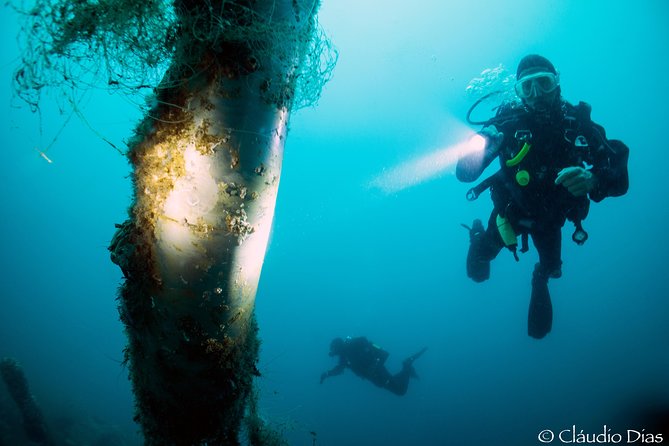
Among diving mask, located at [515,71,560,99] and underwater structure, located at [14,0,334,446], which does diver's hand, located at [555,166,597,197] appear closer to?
diving mask, located at [515,71,560,99]

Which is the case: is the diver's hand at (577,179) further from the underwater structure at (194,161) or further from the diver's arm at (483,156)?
the underwater structure at (194,161)

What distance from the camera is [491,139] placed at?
16.3 feet

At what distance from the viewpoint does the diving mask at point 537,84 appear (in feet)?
16.3

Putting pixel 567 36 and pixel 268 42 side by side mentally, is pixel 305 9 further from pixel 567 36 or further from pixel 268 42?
pixel 567 36

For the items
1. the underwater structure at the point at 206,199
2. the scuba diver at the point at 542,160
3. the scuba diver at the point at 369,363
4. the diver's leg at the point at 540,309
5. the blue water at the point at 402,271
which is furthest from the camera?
the blue water at the point at 402,271

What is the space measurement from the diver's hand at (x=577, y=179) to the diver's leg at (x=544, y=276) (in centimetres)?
137

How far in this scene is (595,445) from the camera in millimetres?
23312

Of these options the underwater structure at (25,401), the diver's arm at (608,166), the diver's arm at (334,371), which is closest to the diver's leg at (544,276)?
the diver's arm at (608,166)

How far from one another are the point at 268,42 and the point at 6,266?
4368 inches

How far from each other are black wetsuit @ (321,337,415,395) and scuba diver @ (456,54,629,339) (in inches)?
401

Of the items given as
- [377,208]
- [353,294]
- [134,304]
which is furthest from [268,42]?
[353,294]

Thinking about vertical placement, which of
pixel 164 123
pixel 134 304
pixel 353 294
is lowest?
pixel 134 304

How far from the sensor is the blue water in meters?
44.7

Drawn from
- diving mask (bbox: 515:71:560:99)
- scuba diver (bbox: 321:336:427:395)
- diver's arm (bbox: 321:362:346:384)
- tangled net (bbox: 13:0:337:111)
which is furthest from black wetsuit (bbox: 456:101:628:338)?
diver's arm (bbox: 321:362:346:384)
